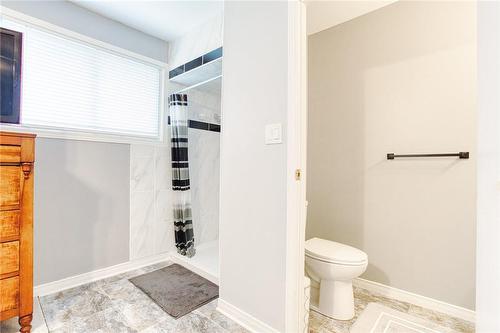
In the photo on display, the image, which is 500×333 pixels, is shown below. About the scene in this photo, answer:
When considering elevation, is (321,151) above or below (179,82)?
below

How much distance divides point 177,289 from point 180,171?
3.54 feet

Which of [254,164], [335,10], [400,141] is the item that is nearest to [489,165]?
[254,164]

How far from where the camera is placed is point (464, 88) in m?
1.66

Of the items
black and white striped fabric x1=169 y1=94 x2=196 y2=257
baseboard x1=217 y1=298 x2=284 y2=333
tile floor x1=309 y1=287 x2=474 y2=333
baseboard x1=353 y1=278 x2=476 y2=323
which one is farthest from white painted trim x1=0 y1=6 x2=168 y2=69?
baseboard x1=353 y1=278 x2=476 y2=323

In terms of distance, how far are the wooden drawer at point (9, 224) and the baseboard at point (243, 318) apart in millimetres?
1238

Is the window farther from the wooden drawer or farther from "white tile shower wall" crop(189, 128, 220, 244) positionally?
"white tile shower wall" crop(189, 128, 220, 244)

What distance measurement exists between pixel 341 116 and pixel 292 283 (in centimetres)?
148

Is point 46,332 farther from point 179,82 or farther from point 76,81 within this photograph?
point 179,82

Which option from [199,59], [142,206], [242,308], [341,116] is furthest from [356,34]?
[142,206]

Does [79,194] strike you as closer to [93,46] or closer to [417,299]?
[93,46]

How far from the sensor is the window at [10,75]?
159 centimetres

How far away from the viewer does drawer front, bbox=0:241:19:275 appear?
127 cm

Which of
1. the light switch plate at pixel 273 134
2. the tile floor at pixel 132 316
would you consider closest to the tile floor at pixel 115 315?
the tile floor at pixel 132 316

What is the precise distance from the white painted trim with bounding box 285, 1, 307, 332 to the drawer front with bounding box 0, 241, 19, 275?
4.70 ft
